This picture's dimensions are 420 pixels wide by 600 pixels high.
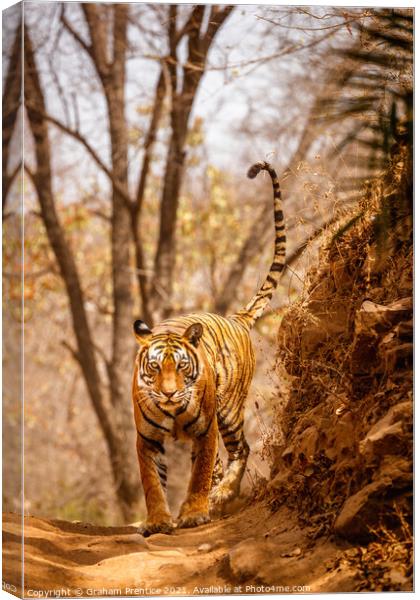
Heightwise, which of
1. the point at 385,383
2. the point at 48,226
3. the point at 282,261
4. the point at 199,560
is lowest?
the point at 199,560

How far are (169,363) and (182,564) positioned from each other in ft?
2.91

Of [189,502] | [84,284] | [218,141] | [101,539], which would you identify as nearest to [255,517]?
[189,502]

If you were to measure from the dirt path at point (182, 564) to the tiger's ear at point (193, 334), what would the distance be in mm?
874

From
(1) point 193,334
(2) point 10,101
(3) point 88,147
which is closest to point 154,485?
(1) point 193,334

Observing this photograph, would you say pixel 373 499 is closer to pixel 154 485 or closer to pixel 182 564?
pixel 182 564

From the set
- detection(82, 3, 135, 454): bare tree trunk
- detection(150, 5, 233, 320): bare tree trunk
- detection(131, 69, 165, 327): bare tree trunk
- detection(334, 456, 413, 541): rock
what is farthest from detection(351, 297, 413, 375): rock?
detection(131, 69, 165, 327): bare tree trunk

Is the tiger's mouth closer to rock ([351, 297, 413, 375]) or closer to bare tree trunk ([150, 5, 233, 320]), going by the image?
rock ([351, 297, 413, 375])

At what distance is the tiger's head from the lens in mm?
4902

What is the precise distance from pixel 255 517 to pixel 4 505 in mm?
1203

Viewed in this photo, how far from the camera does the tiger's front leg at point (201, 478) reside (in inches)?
197

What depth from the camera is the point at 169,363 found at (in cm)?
493

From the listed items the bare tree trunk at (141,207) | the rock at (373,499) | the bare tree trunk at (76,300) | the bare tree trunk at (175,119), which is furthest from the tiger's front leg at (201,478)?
the bare tree trunk at (141,207)

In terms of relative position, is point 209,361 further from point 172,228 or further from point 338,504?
point 172,228

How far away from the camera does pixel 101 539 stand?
493cm
